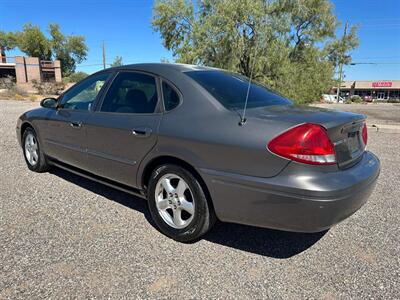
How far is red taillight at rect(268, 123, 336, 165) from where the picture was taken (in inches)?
92.4

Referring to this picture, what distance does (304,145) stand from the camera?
7.70 feet

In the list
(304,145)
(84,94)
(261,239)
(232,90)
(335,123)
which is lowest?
(261,239)

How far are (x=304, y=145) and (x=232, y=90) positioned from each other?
3.44 feet

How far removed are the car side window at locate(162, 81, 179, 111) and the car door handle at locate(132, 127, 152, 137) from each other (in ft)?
0.88

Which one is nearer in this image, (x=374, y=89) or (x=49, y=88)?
(x=49, y=88)

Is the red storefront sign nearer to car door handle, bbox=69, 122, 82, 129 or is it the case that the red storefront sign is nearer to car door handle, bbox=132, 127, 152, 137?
car door handle, bbox=69, 122, 82, 129

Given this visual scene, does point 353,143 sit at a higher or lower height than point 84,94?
lower

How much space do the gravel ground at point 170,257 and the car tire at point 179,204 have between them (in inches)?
5.3

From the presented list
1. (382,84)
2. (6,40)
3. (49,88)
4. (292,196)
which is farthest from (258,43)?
(382,84)

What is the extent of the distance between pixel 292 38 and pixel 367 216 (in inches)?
589

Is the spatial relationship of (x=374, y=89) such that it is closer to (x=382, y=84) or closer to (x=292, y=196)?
(x=382, y=84)

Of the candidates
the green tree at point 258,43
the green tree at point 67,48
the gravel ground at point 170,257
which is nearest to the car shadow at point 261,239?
the gravel ground at point 170,257

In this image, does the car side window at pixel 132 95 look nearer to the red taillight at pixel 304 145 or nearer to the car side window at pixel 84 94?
the car side window at pixel 84 94

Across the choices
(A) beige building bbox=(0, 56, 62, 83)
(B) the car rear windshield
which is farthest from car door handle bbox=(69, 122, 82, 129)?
(A) beige building bbox=(0, 56, 62, 83)
